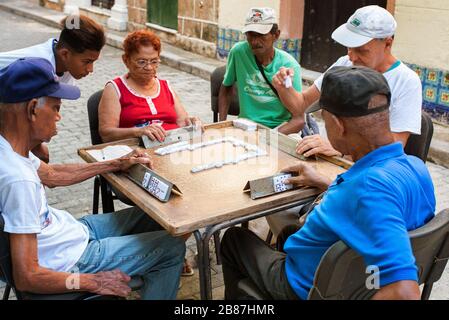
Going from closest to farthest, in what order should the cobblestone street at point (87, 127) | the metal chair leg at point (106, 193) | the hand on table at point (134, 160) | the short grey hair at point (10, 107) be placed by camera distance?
the short grey hair at point (10, 107) → the hand on table at point (134, 160) → the metal chair leg at point (106, 193) → the cobblestone street at point (87, 127)

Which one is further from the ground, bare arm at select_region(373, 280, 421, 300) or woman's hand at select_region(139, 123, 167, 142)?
bare arm at select_region(373, 280, 421, 300)

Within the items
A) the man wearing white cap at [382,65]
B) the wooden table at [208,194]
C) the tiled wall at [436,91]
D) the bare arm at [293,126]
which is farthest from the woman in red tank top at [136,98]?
the tiled wall at [436,91]

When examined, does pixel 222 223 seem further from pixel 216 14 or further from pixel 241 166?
pixel 216 14

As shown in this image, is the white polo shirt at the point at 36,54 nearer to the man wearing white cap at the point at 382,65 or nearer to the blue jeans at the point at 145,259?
the blue jeans at the point at 145,259

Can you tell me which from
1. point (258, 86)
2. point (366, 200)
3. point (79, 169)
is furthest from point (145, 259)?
point (258, 86)

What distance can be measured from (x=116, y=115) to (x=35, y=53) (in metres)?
0.61

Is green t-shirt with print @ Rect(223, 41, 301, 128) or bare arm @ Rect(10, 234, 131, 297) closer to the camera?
bare arm @ Rect(10, 234, 131, 297)

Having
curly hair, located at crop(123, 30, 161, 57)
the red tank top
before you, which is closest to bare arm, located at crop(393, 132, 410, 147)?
the red tank top

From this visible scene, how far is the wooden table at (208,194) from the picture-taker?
2361 millimetres

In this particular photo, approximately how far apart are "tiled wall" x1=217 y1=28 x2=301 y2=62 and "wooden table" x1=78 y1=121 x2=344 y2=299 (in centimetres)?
552

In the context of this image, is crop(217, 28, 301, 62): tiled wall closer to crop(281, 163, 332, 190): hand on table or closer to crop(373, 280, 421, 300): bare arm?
crop(281, 163, 332, 190): hand on table

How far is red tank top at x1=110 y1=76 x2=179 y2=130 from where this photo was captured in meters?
3.61

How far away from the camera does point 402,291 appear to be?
1698mm

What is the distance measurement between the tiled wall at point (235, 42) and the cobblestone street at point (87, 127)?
0.80 metres
